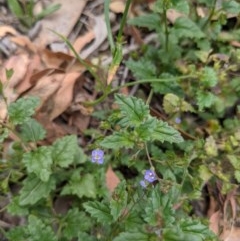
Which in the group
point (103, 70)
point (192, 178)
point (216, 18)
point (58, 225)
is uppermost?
point (216, 18)

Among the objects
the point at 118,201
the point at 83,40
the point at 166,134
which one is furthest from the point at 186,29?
the point at 118,201

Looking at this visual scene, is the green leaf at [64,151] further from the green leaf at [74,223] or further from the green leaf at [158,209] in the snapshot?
the green leaf at [158,209]

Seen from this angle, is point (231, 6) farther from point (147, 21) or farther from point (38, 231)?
point (38, 231)

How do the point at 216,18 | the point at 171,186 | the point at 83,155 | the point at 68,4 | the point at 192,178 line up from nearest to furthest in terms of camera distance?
1. the point at 171,186
2. the point at 192,178
3. the point at 83,155
4. the point at 216,18
5. the point at 68,4

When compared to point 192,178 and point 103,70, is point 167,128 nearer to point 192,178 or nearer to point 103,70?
point 192,178

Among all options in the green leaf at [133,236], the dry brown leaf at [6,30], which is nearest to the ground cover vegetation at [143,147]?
the green leaf at [133,236]

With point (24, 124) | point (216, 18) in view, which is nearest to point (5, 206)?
point (24, 124)
